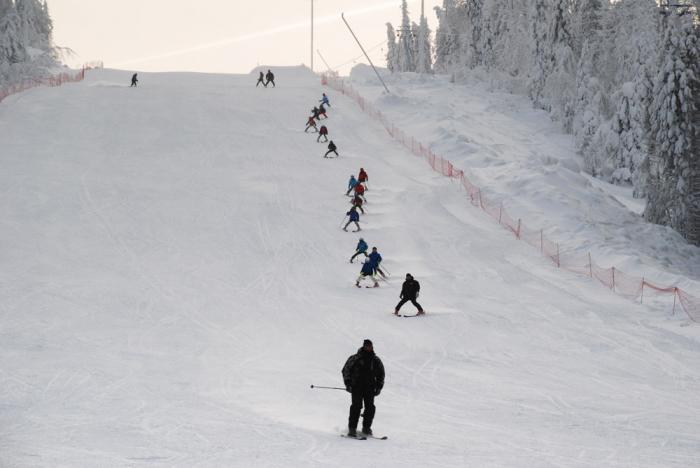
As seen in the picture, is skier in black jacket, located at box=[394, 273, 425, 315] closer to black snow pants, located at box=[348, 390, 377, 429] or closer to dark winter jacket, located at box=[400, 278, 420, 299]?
dark winter jacket, located at box=[400, 278, 420, 299]

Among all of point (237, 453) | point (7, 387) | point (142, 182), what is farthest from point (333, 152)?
point (237, 453)

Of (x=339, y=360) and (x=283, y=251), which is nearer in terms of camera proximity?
(x=339, y=360)

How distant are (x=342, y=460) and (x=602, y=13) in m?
67.3

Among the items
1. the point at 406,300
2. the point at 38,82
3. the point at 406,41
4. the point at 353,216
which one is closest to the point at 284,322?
the point at 406,300

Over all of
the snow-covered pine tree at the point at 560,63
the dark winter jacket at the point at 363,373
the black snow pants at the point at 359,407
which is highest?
the snow-covered pine tree at the point at 560,63

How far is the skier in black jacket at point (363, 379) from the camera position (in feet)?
35.6

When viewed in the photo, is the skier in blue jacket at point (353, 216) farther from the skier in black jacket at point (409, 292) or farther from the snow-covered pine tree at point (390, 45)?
the snow-covered pine tree at point (390, 45)

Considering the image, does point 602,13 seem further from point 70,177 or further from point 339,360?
point 339,360

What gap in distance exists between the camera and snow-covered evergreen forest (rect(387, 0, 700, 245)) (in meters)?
39.8

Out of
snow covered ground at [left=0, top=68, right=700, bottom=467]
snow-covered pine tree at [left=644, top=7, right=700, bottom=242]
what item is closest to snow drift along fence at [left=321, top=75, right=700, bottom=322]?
snow covered ground at [left=0, top=68, right=700, bottom=467]

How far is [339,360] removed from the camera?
16.8 m

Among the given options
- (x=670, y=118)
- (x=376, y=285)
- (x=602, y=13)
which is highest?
(x=602, y=13)

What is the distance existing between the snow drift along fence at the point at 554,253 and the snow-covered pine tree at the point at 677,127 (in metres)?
9.88

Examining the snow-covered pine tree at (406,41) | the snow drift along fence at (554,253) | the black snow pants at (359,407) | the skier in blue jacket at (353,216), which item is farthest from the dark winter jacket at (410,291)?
the snow-covered pine tree at (406,41)
